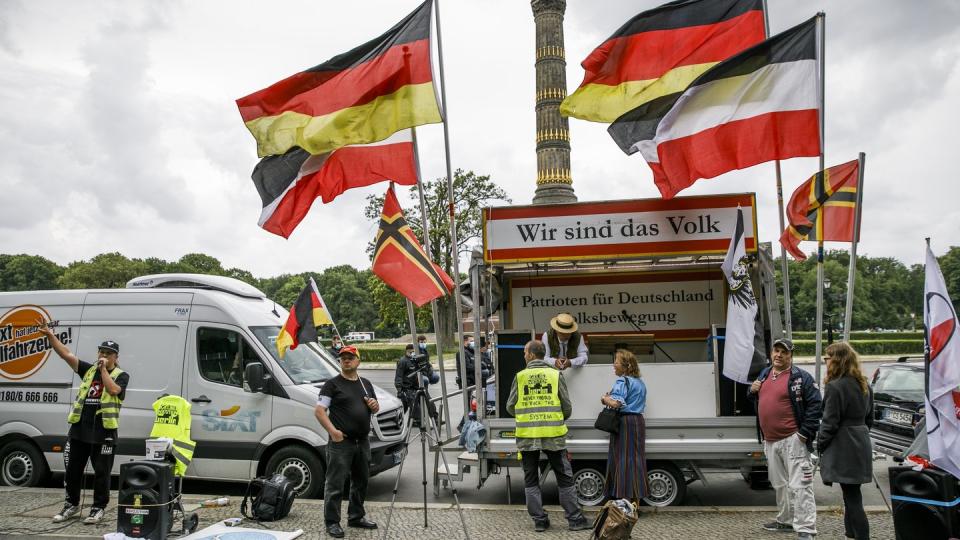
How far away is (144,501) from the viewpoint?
246 inches

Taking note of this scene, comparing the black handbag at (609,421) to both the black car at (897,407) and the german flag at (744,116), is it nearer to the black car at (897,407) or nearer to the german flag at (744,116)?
the german flag at (744,116)

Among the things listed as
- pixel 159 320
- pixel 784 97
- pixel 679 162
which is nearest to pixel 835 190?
pixel 784 97

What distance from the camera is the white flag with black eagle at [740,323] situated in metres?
7.26

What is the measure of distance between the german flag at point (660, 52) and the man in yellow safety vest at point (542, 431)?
361cm

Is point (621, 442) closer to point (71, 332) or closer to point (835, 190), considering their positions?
point (835, 190)

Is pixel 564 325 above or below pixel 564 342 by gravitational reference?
above

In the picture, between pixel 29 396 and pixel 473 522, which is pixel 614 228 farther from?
pixel 29 396

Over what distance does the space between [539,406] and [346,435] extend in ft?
6.23

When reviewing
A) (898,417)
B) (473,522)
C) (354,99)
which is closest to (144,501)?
(473,522)

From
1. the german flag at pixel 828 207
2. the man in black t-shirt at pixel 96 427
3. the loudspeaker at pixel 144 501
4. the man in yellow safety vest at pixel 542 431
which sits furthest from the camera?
the german flag at pixel 828 207

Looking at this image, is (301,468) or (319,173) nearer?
(301,468)

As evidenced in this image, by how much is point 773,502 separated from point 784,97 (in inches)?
187

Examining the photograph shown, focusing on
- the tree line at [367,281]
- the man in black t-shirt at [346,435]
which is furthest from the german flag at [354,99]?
the tree line at [367,281]

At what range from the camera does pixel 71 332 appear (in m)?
9.21
